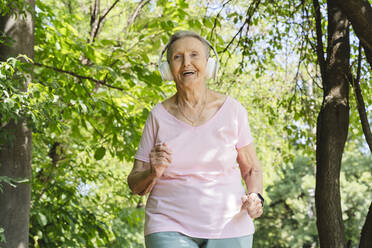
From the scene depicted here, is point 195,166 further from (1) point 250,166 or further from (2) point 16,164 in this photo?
(2) point 16,164

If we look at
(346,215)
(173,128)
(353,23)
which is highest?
(353,23)

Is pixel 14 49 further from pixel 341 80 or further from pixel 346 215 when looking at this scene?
pixel 346 215

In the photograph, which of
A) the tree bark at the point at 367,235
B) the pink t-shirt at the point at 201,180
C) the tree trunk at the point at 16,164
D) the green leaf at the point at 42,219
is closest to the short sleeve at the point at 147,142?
the pink t-shirt at the point at 201,180

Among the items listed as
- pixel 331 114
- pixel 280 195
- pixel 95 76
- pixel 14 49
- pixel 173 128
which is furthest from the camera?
pixel 280 195

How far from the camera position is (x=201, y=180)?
7.25 feet

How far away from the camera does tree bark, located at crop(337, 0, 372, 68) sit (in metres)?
2.82

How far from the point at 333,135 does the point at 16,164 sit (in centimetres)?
274

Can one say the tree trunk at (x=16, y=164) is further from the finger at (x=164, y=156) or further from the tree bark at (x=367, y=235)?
the tree bark at (x=367, y=235)

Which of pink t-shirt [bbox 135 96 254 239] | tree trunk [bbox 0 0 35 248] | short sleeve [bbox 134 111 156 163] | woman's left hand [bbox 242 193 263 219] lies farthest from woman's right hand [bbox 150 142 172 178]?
tree trunk [bbox 0 0 35 248]

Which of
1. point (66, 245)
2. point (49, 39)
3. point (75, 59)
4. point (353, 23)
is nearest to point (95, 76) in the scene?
point (75, 59)

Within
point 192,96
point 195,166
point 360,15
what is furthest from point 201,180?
point 360,15

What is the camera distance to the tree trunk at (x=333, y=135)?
10.1 ft

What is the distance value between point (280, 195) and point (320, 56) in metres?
28.5

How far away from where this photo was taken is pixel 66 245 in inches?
211
